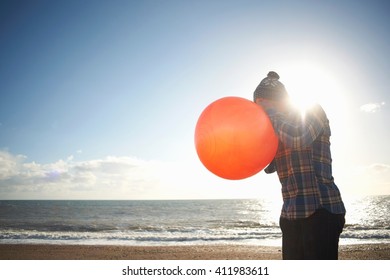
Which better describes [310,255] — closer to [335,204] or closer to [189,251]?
[335,204]

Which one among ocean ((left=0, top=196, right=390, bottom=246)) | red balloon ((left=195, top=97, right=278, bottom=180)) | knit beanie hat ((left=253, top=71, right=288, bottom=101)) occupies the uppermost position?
knit beanie hat ((left=253, top=71, right=288, bottom=101))

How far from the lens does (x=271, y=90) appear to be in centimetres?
204

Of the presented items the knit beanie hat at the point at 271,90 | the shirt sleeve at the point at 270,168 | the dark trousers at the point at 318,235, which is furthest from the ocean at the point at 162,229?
the knit beanie hat at the point at 271,90

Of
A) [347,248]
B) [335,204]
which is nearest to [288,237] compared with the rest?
[335,204]

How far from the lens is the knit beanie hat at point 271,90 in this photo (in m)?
2.04

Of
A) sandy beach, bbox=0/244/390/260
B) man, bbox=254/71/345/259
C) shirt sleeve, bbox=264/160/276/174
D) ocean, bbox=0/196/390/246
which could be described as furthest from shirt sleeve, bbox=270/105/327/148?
ocean, bbox=0/196/390/246

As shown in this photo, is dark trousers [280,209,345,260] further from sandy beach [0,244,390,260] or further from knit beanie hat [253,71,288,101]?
sandy beach [0,244,390,260]

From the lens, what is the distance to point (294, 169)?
1.93 meters

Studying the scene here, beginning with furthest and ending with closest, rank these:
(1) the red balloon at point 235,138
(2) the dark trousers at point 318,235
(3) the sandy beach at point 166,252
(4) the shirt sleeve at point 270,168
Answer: (3) the sandy beach at point 166,252
(4) the shirt sleeve at point 270,168
(1) the red balloon at point 235,138
(2) the dark trousers at point 318,235

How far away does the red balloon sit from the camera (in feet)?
6.57

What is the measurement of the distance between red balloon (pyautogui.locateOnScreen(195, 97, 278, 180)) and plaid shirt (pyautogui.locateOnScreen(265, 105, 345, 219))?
91 mm

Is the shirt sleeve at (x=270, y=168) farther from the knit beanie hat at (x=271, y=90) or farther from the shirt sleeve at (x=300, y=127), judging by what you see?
the knit beanie hat at (x=271, y=90)
